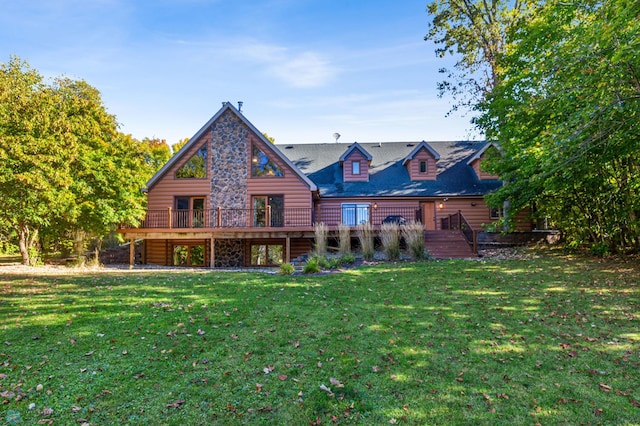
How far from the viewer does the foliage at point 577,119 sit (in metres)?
6.37

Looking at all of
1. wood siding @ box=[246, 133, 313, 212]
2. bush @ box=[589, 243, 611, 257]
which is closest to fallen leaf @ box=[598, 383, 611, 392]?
bush @ box=[589, 243, 611, 257]

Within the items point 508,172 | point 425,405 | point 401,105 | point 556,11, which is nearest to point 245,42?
point 401,105

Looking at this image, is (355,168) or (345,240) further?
(355,168)

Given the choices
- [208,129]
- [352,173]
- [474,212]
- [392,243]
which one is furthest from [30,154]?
[474,212]

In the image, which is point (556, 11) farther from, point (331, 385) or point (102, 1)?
point (102, 1)

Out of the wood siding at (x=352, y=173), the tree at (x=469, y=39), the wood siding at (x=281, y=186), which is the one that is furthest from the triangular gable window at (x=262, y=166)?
the tree at (x=469, y=39)

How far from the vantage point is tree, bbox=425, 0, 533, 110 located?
16.7m

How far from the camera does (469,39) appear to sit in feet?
57.9

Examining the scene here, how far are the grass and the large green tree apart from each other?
5.56 metres

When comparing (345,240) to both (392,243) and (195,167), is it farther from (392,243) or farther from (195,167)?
(195,167)

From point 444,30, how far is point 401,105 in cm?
570

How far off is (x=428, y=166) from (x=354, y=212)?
5219 mm

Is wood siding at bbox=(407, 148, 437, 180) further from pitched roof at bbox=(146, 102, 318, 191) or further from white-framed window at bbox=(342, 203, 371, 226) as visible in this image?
pitched roof at bbox=(146, 102, 318, 191)

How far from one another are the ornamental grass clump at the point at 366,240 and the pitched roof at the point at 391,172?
16.8 ft
